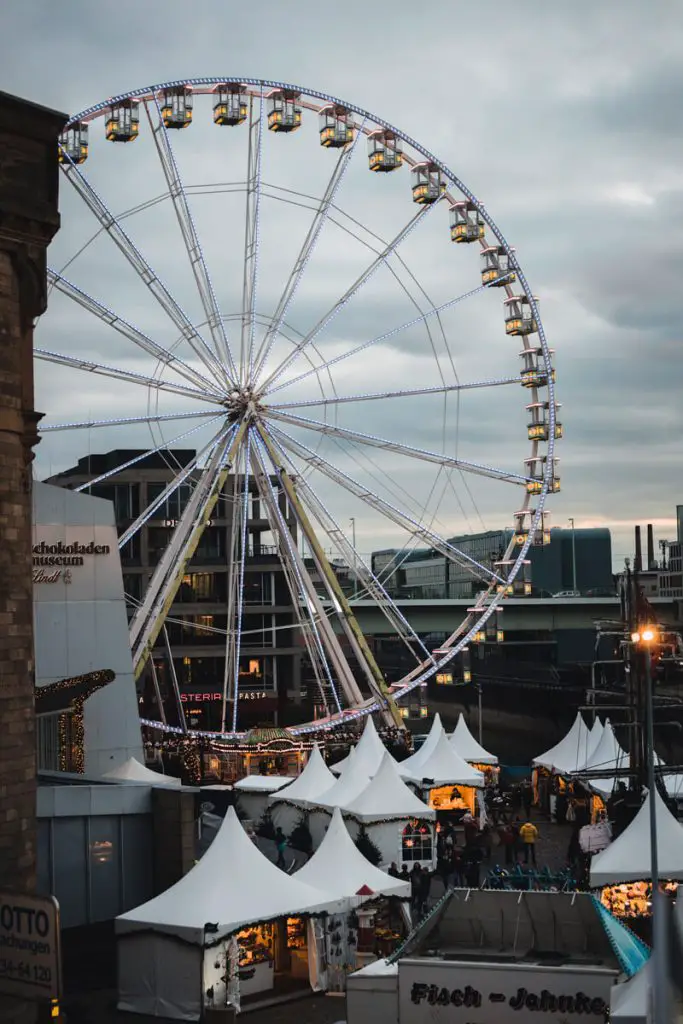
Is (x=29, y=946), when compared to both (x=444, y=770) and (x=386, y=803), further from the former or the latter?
(x=444, y=770)

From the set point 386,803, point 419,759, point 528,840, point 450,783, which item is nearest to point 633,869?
point 386,803

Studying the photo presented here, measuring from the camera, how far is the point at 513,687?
265 feet

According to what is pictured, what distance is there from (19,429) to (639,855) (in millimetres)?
12624

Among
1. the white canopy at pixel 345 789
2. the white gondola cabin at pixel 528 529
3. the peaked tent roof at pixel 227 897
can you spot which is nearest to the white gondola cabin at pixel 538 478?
the white gondola cabin at pixel 528 529

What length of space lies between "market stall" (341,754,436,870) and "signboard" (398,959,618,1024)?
14.8 meters

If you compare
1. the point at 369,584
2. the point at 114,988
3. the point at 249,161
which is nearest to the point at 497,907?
the point at 114,988

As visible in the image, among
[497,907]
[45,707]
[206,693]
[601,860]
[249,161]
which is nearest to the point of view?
[497,907]

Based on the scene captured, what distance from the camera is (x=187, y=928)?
20344 millimetres

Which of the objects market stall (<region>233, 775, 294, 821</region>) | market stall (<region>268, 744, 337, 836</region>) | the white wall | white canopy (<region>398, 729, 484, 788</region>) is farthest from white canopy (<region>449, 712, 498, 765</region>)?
the white wall

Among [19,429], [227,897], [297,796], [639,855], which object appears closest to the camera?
[19,429]

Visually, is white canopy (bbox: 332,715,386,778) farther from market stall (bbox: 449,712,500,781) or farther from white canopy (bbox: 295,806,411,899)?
white canopy (bbox: 295,806,411,899)

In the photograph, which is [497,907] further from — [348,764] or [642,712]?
[348,764]

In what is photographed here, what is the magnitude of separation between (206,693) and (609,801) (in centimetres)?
→ 4717

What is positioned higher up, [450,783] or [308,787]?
[308,787]
